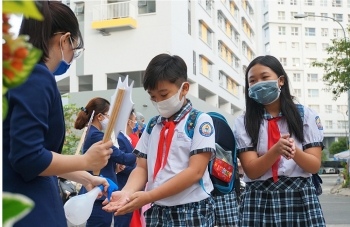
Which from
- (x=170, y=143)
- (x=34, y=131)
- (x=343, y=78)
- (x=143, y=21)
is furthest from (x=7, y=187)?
(x=143, y=21)

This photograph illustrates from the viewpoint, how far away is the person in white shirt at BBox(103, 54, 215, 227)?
97.9 inches

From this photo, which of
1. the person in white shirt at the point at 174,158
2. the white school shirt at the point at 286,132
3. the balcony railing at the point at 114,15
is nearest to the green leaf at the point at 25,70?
the person in white shirt at the point at 174,158

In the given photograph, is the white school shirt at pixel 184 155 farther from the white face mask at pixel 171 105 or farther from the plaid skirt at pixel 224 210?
the plaid skirt at pixel 224 210

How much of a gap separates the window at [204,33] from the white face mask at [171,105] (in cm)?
2539

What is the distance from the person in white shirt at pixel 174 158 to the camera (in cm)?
249

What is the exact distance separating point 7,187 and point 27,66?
1235 millimetres

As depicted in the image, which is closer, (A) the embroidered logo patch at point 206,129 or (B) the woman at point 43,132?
(B) the woman at point 43,132

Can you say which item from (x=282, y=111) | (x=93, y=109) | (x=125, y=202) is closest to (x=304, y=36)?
(x=93, y=109)

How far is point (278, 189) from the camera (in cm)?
267

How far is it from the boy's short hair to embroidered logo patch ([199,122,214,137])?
0.28 metres

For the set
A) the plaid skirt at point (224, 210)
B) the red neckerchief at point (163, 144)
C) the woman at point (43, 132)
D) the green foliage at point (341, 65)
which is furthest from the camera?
the green foliage at point (341, 65)

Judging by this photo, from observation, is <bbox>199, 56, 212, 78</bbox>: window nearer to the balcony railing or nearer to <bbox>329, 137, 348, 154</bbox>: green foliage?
the balcony railing

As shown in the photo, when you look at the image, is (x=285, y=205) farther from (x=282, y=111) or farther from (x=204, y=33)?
(x=204, y=33)

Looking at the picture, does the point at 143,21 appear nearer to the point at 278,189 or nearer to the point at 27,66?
the point at 278,189
